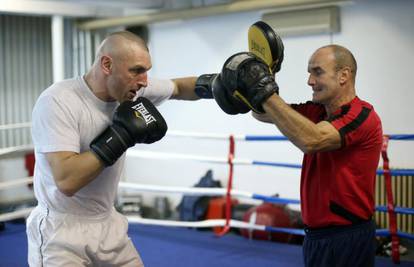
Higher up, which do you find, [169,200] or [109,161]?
[109,161]

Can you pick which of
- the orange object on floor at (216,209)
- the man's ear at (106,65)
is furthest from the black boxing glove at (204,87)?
the orange object on floor at (216,209)

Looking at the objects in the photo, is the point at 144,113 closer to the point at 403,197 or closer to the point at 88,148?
the point at 88,148

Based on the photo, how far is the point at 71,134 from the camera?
207cm

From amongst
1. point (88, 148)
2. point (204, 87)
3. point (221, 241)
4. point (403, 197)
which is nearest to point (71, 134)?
point (88, 148)

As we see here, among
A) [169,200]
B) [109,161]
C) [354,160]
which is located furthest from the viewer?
[169,200]

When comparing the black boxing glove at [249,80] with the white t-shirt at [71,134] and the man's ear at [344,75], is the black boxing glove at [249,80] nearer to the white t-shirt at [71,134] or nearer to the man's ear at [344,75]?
the man's ear at [344,75]

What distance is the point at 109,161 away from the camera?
199cm

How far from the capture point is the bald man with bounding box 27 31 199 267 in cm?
203

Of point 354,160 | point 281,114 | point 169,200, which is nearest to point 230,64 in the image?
point 281,114

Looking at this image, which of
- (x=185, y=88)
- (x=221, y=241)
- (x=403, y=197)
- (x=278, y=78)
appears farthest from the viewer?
(x=278, y=78)

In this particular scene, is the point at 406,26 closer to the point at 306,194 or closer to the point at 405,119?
the point at 405,119

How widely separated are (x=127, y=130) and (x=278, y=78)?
312 centimetres

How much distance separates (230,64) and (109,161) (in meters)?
0.58

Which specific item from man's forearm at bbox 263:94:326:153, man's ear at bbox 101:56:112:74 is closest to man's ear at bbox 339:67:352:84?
man's forearm at bbox 263:94:326:153
